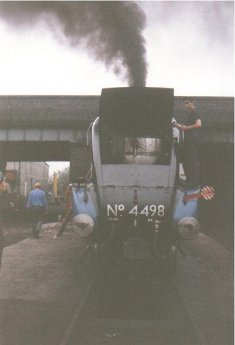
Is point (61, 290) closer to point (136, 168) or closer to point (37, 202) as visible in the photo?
point (136, 168)

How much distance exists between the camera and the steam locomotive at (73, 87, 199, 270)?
817 centimetres

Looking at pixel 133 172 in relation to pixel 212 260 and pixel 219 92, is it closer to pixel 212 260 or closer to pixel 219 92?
pixel 219 92

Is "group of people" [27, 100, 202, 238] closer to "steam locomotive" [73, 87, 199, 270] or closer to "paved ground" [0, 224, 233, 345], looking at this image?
"steam locomotive" [73, 87, 199, 270]

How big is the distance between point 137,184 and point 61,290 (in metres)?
2.51

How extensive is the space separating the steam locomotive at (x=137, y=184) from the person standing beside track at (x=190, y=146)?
19cm

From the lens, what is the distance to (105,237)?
332 inches

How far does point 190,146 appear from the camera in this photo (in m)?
8.84

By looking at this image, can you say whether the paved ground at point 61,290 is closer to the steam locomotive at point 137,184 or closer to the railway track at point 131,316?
the railway track at point 131,316

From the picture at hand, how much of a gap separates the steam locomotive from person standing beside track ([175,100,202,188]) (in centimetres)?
19

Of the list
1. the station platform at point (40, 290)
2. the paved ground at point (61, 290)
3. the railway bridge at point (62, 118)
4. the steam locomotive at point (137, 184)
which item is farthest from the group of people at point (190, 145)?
the railway bridge at point (62, 118)

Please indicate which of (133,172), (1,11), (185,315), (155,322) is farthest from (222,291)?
(1,11)

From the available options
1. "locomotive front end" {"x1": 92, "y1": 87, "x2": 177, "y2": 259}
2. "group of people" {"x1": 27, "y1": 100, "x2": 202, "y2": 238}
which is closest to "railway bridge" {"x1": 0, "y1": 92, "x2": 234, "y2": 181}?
"locomotive front end" {"x1": 92, "y1": 87, "x2": 177, "y2": 259}

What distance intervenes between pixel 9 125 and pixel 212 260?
67.7 feet

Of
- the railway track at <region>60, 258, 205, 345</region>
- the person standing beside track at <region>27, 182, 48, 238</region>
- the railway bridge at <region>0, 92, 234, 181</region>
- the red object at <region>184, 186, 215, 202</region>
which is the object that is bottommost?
the railway track at <region>60, 258, 205, 345</region>
